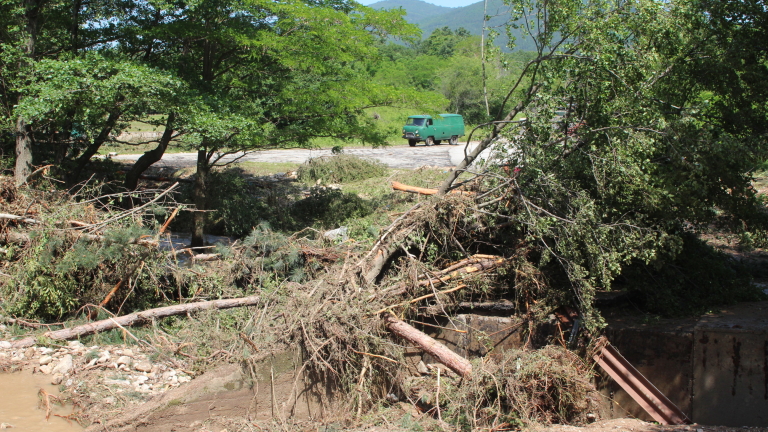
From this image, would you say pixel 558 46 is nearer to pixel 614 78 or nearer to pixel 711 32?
pixel 614 78

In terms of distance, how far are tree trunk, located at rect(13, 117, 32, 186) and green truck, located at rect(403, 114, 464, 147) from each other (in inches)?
757

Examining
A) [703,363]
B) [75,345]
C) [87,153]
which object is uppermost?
[87,153]

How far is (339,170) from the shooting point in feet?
56.1

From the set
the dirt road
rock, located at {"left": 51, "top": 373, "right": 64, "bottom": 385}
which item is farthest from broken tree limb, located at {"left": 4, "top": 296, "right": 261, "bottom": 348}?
the dirt road

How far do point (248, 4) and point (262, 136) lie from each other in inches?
92.1

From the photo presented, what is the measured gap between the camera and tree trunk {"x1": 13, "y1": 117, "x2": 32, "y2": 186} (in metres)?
10.6

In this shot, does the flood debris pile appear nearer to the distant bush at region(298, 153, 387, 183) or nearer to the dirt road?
the distant bush at region(298, 153, 387, 183)

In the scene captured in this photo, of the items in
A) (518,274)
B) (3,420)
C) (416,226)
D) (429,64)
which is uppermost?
(429,64)

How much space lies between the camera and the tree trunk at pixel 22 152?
10633mm

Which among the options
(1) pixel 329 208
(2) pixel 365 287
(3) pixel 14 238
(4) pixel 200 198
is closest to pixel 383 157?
(1) pixel 329 208

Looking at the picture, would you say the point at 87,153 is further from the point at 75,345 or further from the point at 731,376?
the point at 731,376

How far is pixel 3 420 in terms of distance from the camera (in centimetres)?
609

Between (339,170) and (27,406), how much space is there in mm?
11527

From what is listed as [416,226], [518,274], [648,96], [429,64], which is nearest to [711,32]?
[648,96]
